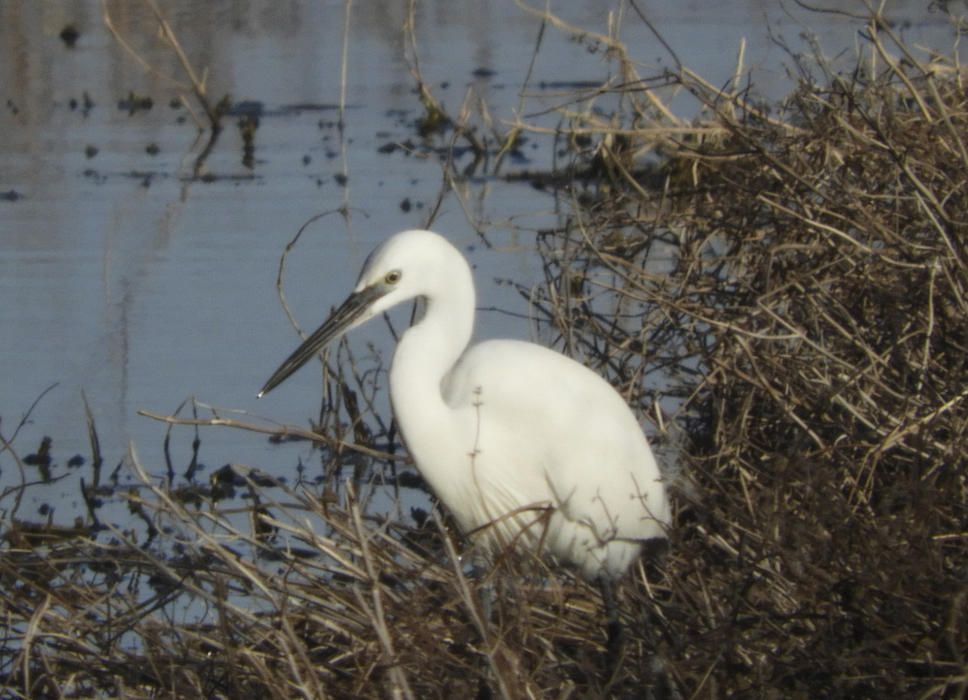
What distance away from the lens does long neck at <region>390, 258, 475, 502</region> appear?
11.3ft

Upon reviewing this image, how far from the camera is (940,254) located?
130 inches

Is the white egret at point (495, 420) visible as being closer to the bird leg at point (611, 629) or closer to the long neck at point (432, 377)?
the long neck at point (432, 377)

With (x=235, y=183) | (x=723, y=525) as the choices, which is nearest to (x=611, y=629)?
(x=723, y=525)

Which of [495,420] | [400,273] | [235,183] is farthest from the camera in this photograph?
[235,183]

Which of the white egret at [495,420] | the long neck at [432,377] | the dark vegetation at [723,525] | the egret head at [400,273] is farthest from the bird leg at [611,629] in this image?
the egret head at [400,273]

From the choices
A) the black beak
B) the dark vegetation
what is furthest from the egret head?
the dark vegetation

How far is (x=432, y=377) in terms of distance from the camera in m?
3.46

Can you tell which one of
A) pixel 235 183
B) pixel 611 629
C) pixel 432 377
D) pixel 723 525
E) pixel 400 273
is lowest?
pixel 235 183

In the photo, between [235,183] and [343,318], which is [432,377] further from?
[235,183]

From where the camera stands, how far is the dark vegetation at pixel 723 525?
8.57 feet

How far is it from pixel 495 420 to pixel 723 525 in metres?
0.60

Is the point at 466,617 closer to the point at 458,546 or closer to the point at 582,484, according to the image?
the point at 582,484

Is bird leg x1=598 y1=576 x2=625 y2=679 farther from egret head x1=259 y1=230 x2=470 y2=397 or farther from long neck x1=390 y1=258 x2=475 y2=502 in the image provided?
egret head x1=259 y1=230 x2=470 y2=397

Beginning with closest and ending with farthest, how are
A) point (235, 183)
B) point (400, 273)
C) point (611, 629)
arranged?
point (611, 629) < point (400, 273) < point (235, 183)
